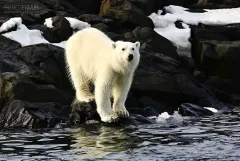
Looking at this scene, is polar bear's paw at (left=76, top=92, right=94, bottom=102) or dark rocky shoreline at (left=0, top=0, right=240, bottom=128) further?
dark rocky shoreline at (left=0, top=0, right=240, bottom=128)

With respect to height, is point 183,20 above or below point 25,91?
above

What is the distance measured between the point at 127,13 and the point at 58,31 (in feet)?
13.9

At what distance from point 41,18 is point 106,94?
42.9 feet

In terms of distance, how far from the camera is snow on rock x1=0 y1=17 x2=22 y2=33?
24.4 metres

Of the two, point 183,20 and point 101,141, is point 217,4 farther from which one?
point 101,141

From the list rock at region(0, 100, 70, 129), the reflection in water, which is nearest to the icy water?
the reflection in water

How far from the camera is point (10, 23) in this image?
2477cm

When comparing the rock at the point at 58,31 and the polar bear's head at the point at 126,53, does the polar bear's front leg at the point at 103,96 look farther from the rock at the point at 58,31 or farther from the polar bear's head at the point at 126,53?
the rock at the point at 58,31

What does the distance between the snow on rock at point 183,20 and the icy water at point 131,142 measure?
1120cm

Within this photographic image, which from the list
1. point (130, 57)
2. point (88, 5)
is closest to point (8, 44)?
point (88, 5)

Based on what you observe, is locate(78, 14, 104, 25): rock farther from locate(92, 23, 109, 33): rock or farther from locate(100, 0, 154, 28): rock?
locate(100, 0, 154, 28): rock

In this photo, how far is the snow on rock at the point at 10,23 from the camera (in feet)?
80.2

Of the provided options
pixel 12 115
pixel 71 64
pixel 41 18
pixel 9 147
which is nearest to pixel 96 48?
pixel 71 64

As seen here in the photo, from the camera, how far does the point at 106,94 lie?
48.6 ft
